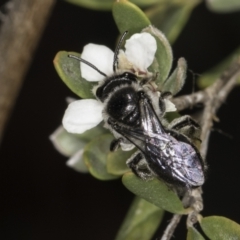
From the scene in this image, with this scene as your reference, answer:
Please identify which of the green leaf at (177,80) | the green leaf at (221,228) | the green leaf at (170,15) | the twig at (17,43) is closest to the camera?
the green leaf at (221,228)

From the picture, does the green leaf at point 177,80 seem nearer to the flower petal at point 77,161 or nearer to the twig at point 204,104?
the twig at point 204,104

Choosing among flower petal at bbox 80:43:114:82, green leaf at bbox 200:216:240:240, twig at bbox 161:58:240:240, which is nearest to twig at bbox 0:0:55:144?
flower petal at bbox 80:43:114:82

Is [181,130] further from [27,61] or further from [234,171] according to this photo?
[234,171]

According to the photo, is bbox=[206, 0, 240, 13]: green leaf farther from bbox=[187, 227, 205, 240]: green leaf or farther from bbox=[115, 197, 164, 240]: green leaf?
bbox=[187, 227, 205, 240]: green leaf

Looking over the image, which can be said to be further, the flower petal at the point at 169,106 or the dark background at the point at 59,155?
the dark background at the point at 59,155

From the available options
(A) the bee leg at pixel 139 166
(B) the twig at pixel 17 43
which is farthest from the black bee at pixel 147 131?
(B) the twig at pixel 17 43

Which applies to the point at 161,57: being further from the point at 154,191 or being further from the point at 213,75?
the point at 213,75

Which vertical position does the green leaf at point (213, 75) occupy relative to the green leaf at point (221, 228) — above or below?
above
